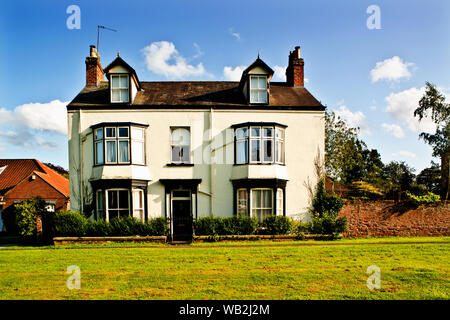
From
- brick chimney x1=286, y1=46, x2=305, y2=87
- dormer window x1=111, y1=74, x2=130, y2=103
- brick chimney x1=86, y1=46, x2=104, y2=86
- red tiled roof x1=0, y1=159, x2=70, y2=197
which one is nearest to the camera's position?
dormer window x1=111, y1=74, x2=130, y2=103

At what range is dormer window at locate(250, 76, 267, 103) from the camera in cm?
1714

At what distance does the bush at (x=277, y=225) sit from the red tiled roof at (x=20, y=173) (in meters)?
21.1

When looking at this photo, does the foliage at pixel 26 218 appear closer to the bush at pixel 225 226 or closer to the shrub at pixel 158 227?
the shrub at pixel 158 227

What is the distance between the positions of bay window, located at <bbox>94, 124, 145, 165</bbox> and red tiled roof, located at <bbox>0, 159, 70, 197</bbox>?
13.7 metres

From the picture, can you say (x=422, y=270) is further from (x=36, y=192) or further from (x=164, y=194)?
(x=36, y=192)

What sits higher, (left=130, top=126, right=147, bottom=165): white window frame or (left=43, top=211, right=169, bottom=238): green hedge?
(left=130, top=126, right=147, bottom=165): white window frame

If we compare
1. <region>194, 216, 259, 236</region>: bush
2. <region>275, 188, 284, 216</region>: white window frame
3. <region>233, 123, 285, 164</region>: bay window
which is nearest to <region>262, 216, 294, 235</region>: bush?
<region>194, 216, 259, 236</region>: bush

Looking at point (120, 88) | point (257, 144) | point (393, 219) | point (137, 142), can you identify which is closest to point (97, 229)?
point (137, 142)

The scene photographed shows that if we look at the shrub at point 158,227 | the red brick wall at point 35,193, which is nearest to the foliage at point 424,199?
the shrub at point 158,227

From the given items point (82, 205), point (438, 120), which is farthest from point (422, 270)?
point (438, 120)

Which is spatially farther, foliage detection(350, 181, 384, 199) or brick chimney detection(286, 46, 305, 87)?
foliage detection(350, 181, 384, 199)

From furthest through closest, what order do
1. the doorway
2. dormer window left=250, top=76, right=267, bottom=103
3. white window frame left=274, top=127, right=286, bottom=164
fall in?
dormer window left=250, top=76, right=267, bottom=103 < white window frame left=274, top=127, right=286, bottom=164 < the doorway

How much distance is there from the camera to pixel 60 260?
1055 centimetres

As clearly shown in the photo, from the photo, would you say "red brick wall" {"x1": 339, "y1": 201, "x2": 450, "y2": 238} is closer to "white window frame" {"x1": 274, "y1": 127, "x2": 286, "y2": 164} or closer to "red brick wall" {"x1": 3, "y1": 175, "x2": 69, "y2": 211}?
"white window frame" {"x1": 274, "y1": 127, "x2": 286, "y2": 164}
